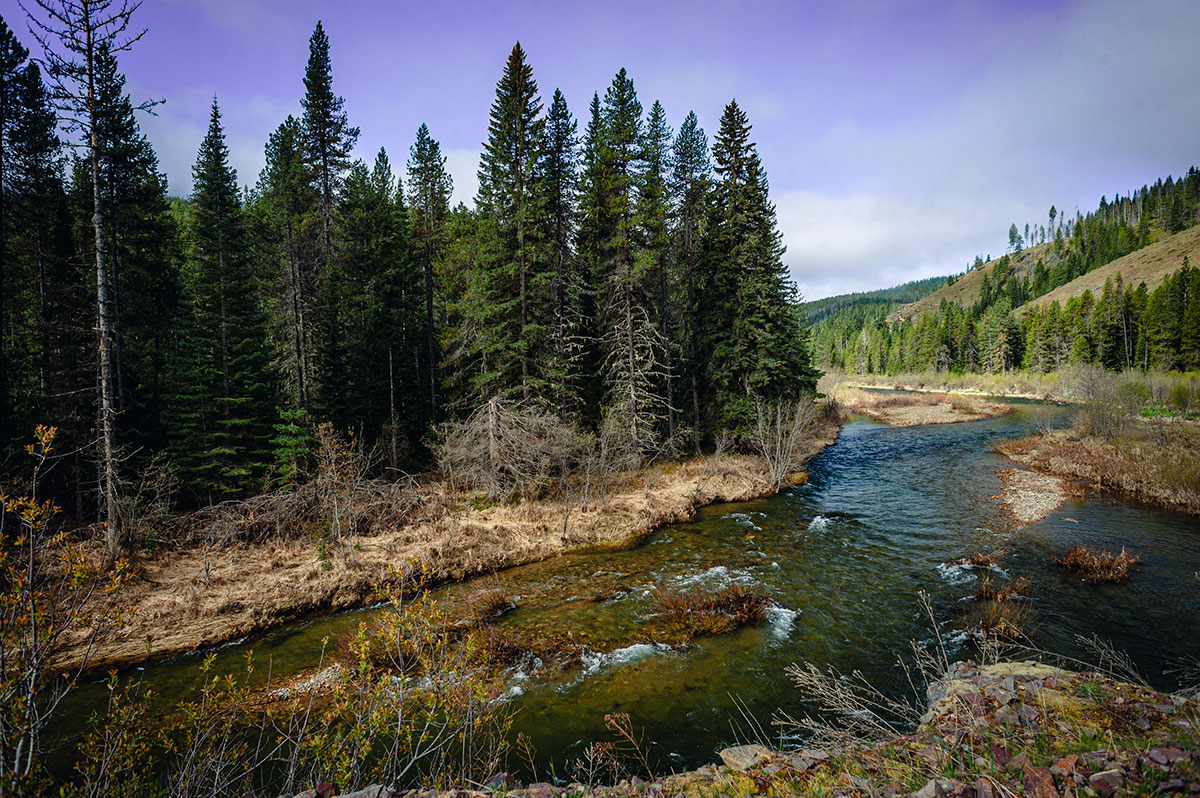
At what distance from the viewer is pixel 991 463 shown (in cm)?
2514

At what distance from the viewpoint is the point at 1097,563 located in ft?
38.3

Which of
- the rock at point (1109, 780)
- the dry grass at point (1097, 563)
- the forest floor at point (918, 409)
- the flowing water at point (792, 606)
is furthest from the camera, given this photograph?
the forest floor at point (918, 409)

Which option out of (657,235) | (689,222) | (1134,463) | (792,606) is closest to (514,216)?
(657,235)

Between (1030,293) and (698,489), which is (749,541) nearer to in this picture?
(698,489)

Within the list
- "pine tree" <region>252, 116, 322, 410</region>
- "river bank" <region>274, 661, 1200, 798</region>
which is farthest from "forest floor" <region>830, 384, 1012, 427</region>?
"pine tree" <region>252, 116, 322, 410</region>

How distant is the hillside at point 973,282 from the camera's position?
152 meters

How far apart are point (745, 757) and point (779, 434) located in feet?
55.3

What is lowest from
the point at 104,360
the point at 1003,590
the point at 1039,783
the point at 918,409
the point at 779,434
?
the point at 1003,590

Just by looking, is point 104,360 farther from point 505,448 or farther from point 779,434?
point 779,434

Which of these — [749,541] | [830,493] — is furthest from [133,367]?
[830,493]

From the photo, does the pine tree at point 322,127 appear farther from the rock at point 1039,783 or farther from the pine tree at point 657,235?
the rock at point 1039,783

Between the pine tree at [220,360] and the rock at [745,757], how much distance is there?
57.7 ft

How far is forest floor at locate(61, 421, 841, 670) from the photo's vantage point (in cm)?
1027

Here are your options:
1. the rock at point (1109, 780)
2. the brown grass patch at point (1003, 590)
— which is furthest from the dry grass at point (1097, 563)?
the rock at point (1109, 780)
